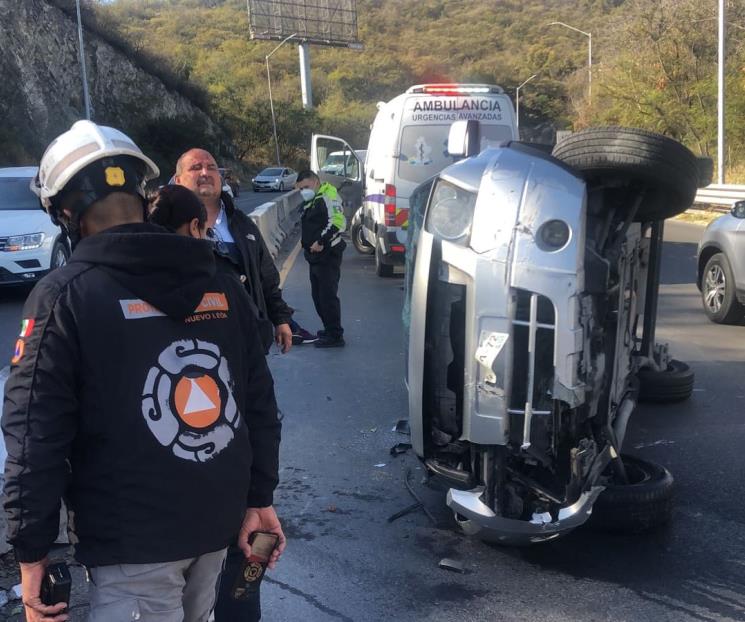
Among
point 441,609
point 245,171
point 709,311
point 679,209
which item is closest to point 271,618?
point 441,609

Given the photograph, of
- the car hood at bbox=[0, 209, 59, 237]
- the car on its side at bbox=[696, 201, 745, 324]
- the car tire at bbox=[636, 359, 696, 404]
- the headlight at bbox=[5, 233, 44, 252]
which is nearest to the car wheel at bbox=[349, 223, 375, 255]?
the car hood at bbox=[0, 209, 59, 237]

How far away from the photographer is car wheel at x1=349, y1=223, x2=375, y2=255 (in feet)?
51.3

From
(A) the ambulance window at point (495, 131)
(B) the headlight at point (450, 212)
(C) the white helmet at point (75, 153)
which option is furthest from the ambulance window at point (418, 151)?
(C) the white helmet at point (75, 153)

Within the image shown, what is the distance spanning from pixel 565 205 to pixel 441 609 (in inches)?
68.6

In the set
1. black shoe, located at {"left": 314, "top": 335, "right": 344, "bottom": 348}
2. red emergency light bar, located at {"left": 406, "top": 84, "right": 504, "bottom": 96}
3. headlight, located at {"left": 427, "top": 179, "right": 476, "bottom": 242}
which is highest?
red emergency light bar, located at {"left": 406, "top": 84, "right": 504, "bottom": 96}

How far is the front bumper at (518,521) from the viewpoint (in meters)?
3.51

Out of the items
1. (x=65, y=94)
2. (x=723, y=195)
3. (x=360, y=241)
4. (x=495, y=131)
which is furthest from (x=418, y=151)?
(x=65, y=94)

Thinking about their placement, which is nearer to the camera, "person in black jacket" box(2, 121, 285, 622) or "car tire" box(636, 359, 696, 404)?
"person in black jacket" box(2, 121, 285, 622)

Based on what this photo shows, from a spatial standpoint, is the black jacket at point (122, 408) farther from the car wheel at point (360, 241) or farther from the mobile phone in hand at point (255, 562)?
the car wheel at point (360, 241)

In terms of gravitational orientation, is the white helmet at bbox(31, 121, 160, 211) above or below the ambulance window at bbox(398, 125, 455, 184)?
above

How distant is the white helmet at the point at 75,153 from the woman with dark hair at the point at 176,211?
816 mm

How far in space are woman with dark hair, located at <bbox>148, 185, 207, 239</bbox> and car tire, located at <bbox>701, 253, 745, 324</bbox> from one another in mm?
6944

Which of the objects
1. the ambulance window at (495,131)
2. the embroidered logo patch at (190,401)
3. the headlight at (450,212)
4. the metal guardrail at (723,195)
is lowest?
the metal guardrail at (723,195)

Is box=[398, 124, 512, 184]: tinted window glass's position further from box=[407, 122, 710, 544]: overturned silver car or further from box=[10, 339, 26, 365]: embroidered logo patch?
box=[10, 339, 26, 365]: embroidered logo patch
